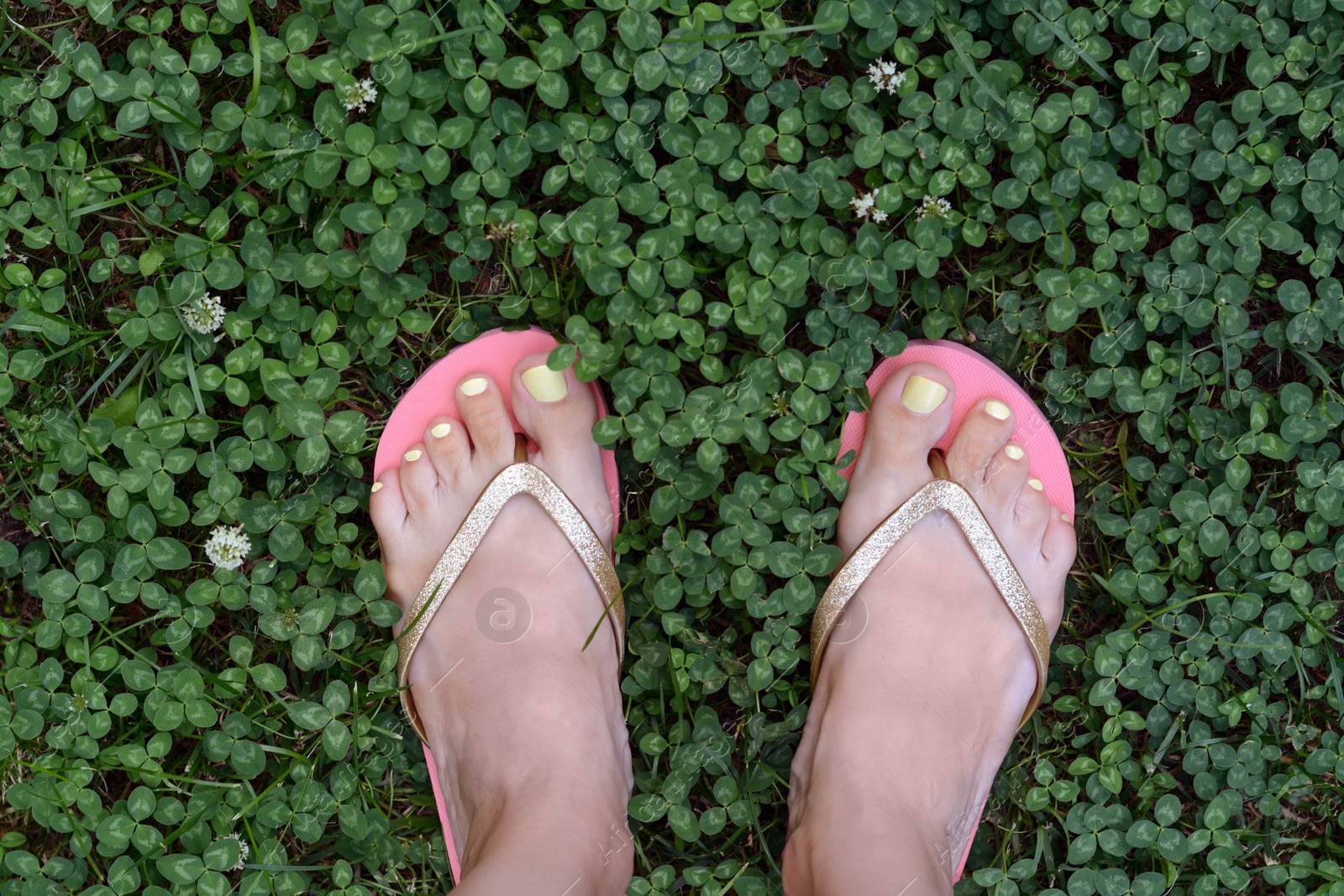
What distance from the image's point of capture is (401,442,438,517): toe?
2430mm

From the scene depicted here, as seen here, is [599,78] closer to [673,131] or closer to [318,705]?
[673,131]

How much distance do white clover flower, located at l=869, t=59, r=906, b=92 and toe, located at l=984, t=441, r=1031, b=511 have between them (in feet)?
3.01

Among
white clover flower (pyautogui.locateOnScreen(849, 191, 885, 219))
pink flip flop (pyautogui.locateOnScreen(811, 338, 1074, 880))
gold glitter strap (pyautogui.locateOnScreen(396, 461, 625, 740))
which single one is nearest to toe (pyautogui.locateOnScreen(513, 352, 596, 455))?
gold glitter strap (pyautogui.locateOnScreen(396, 461, 625, 740))

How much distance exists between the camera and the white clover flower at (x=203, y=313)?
2.30m

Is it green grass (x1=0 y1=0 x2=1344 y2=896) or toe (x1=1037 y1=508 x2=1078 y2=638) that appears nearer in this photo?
green grass (x1=0 y1=0 x2=1344 y2=896)

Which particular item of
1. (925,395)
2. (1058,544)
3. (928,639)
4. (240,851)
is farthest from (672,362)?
(240,851)

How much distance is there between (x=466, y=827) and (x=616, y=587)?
691mm

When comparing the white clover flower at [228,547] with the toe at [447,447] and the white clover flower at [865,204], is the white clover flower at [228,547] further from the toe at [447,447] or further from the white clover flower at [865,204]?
the white clover flower at [865,204]

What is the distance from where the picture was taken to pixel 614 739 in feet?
7.86

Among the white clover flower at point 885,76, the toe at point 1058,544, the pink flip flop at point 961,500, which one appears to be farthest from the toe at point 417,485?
the toe at point 1058,544

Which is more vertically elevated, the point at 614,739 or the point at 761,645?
the point at 761,645

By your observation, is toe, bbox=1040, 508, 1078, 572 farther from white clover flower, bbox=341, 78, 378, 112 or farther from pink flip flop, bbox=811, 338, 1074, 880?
white clover flower, bbox=341, 78, 378, 112

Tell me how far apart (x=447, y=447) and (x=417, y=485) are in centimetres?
12

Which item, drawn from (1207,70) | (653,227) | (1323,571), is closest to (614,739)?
(653,227)
